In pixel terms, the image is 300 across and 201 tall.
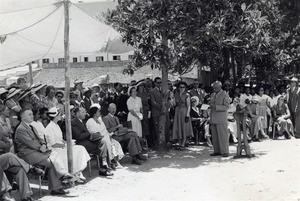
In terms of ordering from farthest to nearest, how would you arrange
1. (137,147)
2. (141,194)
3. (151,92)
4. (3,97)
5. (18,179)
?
(151,92)
(137,147)
(3,97)
(141,194)
(18,179)

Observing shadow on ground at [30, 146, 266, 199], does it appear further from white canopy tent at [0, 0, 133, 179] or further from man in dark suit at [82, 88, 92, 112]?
white canopy tent at [0, 0, 133, 179]

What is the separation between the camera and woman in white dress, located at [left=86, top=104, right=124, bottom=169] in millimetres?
8977

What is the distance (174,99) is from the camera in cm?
1259

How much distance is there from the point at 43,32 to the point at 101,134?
2.68 m

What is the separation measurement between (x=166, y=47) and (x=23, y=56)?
3546 mm

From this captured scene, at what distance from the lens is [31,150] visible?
7.31 m

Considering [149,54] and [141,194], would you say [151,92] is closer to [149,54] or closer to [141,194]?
[149,54]

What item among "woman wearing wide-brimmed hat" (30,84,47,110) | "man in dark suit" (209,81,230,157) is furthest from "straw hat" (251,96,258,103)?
"woman wearing wide-brimmed hat" (30,84,47,110)

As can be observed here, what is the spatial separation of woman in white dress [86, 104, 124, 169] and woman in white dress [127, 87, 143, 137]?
154 cm

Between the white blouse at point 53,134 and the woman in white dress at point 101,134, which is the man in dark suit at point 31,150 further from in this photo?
the woman in white dress at point 101,134

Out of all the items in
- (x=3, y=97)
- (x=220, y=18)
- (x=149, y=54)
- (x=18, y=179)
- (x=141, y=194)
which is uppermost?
(x=220, y=18)

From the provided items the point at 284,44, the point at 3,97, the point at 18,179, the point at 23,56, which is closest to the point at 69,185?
the point at 18,179

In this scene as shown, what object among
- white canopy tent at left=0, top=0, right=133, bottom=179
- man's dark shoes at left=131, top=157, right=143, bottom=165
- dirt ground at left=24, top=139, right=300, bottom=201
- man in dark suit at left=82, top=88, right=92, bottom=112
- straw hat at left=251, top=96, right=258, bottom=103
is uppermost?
white canopy tent at left=0, top=0, right=133, bottom=179

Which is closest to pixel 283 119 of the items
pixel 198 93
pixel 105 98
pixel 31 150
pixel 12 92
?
pixel 198 93
